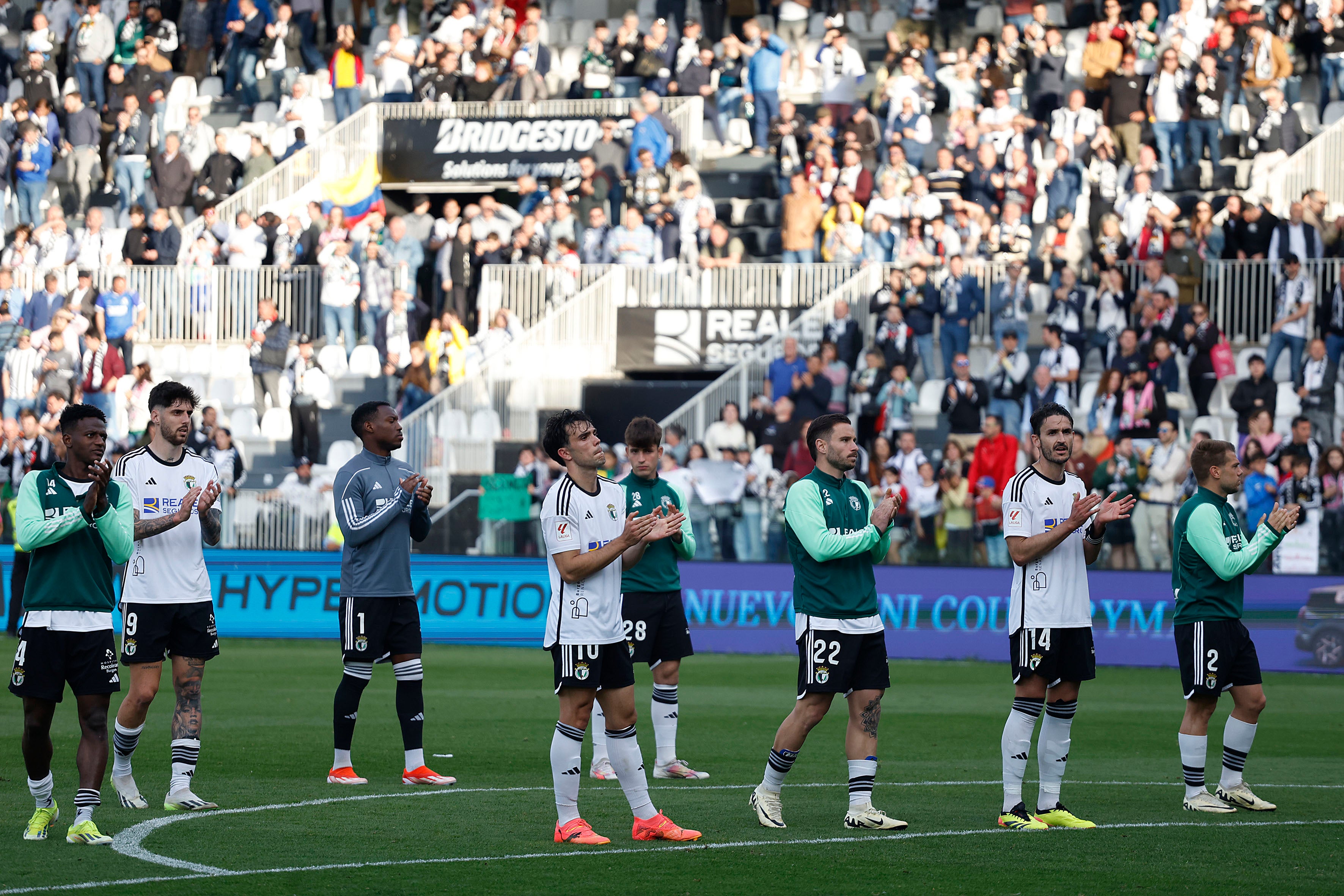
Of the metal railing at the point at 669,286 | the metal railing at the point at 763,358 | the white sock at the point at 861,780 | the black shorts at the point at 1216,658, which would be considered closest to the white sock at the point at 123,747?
the white sock at the point at 861,780

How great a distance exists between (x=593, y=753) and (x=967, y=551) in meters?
9.53

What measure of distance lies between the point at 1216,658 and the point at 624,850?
3763 mm

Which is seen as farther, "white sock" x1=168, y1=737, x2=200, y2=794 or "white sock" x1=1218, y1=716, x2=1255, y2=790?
"white sock" x1=1218, y1=716, x2=1255, y2=790

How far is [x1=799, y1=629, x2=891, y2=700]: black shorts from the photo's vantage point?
9.30 meters

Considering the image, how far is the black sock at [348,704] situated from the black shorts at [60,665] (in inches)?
95.0

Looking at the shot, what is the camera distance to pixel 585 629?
889cm

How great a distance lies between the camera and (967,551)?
20.6 meters

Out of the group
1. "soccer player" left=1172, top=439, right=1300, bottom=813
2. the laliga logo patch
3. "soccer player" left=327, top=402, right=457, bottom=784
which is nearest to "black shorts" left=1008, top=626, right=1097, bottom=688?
"soccer player" left=1172, top=439, right=1300, bottom=813

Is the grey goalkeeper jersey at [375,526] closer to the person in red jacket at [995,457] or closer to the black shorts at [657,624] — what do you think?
the black shorts at [657,624]

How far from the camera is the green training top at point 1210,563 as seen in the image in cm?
1010

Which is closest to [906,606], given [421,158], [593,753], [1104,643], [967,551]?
[967,551]

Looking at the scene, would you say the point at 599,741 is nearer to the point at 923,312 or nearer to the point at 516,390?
the point at 923,312

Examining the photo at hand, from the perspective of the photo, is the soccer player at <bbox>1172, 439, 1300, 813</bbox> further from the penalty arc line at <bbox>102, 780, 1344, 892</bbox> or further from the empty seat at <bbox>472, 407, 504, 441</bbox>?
the empty seat at <bbox>472, 407, 504, 441</bbox>

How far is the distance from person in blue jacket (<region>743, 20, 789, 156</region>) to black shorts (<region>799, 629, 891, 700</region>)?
895 inches
